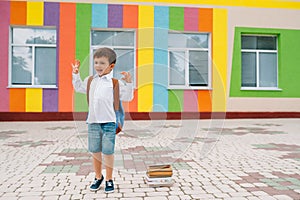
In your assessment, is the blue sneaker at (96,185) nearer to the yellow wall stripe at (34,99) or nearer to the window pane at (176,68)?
the window pane at (176,68)

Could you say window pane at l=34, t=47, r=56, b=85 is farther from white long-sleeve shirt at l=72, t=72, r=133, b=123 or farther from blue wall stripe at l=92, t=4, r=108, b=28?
white long-sleeve shirt at l=72, t=72, r=133, b=123

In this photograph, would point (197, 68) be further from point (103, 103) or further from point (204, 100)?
point (103, 103)

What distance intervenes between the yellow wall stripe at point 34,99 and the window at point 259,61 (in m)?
7.03

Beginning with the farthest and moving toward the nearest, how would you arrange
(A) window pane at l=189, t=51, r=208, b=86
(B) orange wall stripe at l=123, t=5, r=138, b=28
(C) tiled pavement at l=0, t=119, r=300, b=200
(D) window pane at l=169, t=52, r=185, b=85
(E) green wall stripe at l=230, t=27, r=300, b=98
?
1. (E) green wall stripe at l=230, t=27, r=300, b=98
2. (A) window pane at l=189, t=51, r=208, b=86
3. (B) orange wall stripe at l=123, t=5, r=138, b=28
4. (D) window pane at l=169, t=52, r=185, b=85
5. (C) tiled pavement at l=0, t=119, r=300, b=200

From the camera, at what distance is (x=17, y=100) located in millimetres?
11305

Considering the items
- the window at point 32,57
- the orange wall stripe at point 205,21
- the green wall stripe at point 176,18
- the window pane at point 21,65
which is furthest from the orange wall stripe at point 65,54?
the orange wall stripe at point 205,21

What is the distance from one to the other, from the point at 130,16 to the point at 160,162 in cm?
783

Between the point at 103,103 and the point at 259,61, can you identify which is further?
the point at 259,61

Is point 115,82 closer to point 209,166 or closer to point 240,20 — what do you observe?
point 209,166

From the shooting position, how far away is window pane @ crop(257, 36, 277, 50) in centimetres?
1280

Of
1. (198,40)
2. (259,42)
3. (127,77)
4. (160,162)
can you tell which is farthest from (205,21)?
(127,77)

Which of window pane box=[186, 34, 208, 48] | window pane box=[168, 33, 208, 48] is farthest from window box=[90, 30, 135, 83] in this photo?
window pane box=[186, 34, 208, 48]

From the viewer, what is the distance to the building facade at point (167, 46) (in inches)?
447

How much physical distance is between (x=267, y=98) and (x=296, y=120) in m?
1.22
